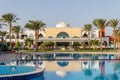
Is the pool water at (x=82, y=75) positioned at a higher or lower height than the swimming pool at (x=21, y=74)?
lower

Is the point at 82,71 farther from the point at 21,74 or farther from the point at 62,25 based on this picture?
the point at 62,25

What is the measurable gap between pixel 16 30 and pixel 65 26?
17.9 metres

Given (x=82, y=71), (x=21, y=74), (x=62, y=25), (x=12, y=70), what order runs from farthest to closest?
1. (x=62, y=25)
2. (x=82, y=71)
3. (x=12, y=70)
4. (x=21, y=74)

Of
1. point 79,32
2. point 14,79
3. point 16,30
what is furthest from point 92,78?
point 79,32

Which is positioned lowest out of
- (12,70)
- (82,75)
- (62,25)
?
(82,75)

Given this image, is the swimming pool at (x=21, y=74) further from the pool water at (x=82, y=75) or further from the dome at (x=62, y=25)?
the dome at (x=62, y=25)

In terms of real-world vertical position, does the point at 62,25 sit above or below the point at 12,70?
above

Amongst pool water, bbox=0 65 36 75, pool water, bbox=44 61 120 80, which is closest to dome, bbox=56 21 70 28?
pool water, bbox=44 61 120 80

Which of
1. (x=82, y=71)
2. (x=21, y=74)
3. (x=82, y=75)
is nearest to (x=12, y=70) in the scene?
(x=21, y=74)

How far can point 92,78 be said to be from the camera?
48.6 ft

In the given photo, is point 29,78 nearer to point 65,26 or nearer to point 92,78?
point 92,78

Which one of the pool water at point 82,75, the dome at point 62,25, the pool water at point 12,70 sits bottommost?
the pool water at point 82,75

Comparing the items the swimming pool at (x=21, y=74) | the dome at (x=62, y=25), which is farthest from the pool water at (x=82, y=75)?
the dome at (x=62, y=25)

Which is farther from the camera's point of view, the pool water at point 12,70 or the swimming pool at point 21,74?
the pool water at point 12,70
